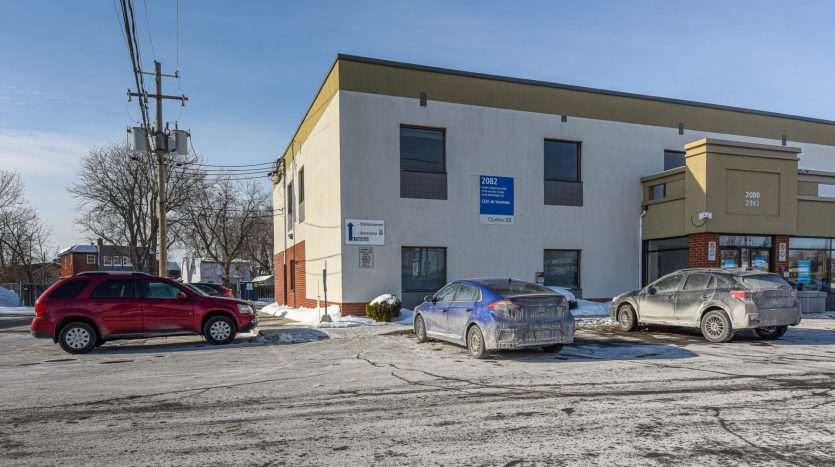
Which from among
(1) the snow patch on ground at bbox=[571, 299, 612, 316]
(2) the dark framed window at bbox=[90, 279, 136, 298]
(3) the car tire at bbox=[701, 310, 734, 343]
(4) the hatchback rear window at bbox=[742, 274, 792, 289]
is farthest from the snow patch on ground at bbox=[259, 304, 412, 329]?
(4) the hatchback rear window at bbox=[742, 274, 792, 289]

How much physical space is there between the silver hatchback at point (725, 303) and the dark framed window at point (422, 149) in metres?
8.43

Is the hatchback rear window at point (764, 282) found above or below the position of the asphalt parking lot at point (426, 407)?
above

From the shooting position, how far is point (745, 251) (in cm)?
1844

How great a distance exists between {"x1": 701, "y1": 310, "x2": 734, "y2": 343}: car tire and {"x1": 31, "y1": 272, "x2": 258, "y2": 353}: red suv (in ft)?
35.2

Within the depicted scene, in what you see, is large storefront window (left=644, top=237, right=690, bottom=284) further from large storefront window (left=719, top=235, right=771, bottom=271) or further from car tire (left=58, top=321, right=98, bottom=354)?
car tire (left=58, top=321, right=98, bottom=354)

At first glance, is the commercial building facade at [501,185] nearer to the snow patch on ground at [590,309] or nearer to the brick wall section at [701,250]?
the brick wall section at [701,250]

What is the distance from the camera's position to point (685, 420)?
17.8ft

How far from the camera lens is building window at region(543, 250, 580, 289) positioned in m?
19.3

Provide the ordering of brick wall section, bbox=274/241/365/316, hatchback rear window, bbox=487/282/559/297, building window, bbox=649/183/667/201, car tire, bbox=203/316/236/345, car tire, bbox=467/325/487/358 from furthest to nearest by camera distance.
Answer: building window, bbox=649/183/667/201
brick wall section, bbox=274/241/365/316
car tire, bbox=203/316/236/345
hatchback rear window, bbox=487/282/559/297
car tire, bbox=467/325/487/358

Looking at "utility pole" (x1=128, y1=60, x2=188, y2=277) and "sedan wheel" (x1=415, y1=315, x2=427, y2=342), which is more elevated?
"utility pole" (x1=128, y1=60, x2=188, y2=277)

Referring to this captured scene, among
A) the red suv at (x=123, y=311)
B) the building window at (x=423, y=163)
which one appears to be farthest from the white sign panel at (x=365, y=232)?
the red suv at (x=123, y=311)

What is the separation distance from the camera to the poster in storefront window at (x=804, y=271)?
19.7 m

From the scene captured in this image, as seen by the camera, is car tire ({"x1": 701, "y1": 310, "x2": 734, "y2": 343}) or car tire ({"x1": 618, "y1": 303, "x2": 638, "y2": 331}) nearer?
car tire ({"x1": 701, "y1": 310, "x2": 734, "y2": 343})

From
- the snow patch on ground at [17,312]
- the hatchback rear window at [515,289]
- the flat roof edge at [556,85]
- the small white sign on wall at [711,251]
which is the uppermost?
the flat roof edge at [556,85]
